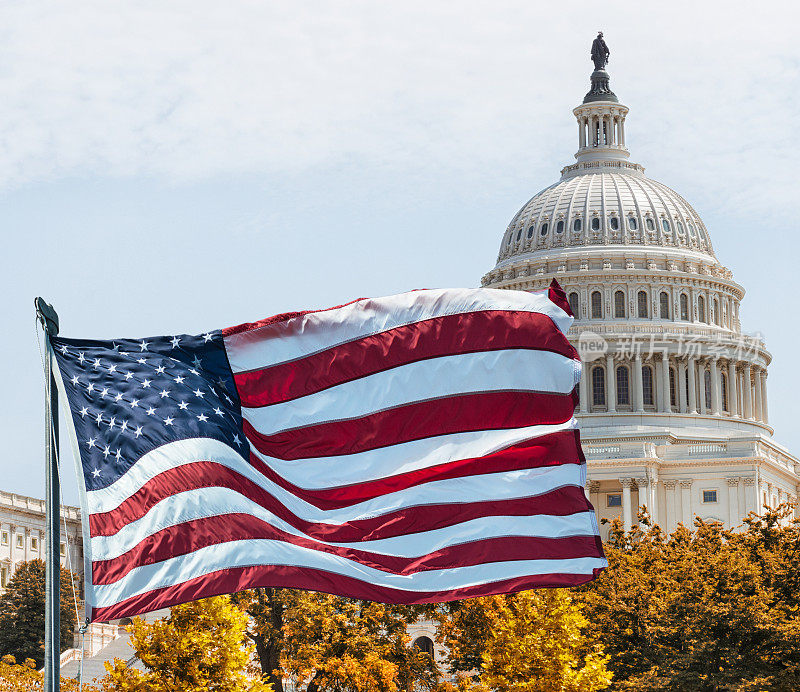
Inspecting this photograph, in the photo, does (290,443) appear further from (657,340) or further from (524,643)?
(657,340)

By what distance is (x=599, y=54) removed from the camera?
193m

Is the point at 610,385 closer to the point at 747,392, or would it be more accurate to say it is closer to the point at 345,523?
the point at 747,392

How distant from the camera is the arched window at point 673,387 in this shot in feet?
521

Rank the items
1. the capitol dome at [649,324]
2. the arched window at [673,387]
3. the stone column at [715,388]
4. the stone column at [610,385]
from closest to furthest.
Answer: the capitol dome at [649,324], the stone column at [610,385], the arched window at [673,387], the stone column at [715,388]

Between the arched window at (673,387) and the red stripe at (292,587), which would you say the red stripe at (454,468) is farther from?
the arched window at (673,387)

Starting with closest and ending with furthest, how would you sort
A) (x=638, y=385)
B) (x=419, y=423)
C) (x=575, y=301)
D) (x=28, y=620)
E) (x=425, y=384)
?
(x=419, y=423), (x=425, y=384), (x=28, y=620), (x=638, y=385), (x=575, y=301)

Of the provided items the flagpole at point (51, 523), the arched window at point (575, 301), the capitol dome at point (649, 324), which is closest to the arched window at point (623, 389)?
the capitol dome at point (649, 324)

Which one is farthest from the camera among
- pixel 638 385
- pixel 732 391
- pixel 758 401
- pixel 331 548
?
pixel 758 401

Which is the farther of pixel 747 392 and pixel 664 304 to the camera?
pixel 747 392

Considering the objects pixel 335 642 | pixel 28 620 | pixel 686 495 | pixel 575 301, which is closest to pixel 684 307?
pixel 575 301

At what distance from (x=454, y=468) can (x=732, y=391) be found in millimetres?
145269

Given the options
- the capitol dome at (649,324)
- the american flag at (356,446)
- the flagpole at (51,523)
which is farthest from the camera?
the capitol dome at (649,324)

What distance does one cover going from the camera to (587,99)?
186 meters

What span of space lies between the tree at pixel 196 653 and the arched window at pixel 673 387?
116m
